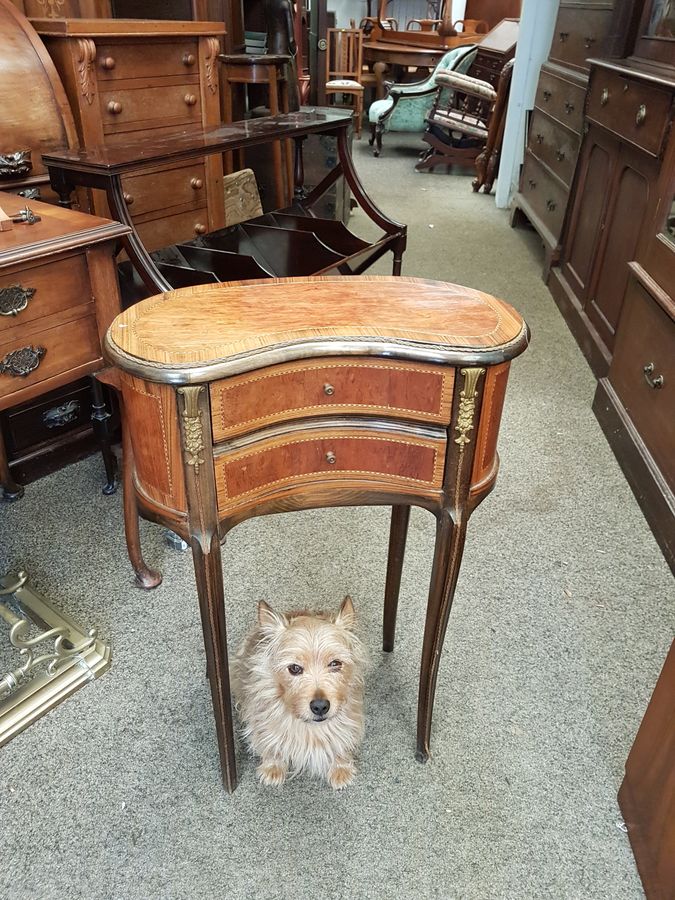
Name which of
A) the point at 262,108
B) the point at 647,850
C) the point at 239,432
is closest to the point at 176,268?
the point at 239,432

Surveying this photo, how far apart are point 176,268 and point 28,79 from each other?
2.25 ft

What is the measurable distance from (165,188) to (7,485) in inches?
48.0

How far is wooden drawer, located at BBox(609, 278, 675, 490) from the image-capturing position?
88.4 inches

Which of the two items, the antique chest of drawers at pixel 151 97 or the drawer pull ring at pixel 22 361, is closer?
the drawer pull ring at pixel 22 361

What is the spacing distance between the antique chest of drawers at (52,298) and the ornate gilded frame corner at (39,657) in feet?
1.92

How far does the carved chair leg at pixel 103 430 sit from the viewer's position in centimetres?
209

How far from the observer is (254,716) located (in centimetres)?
147

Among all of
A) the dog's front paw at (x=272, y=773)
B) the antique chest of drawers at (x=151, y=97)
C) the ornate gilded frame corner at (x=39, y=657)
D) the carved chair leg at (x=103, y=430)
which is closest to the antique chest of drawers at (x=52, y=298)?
the carved chair leg at (x=103, y=430)

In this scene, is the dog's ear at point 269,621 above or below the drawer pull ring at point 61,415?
above

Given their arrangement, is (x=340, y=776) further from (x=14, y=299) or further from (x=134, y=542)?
(x=14, y=299)

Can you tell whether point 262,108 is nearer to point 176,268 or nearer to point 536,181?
point 536,181

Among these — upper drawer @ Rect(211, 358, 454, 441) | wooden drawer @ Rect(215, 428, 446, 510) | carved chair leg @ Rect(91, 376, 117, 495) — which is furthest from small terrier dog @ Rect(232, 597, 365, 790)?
carved chair leg @ Rect(91, 376, 117, 495)

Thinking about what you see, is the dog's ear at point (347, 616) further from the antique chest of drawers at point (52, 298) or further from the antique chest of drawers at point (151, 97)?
the antique chest of drawers at point (151, 97)

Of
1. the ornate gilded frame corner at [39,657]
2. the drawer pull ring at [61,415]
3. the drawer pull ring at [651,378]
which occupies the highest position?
the drawer pull ring at [651,378]
